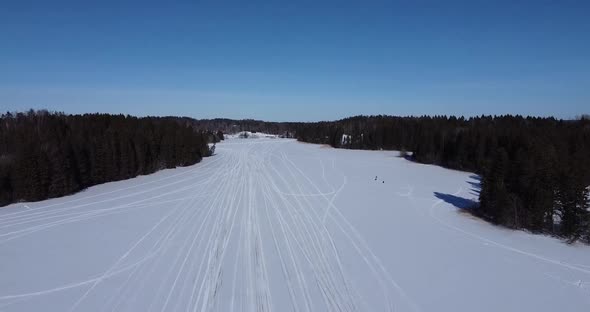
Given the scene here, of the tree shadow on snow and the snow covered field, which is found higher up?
the snow covered field

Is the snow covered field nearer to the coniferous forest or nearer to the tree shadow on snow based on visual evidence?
the tree shadow on snow

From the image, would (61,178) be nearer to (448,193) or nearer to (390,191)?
(390,191)

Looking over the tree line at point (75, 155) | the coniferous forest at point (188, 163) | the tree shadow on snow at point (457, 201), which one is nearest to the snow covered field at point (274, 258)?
the tree shadow on snow at point (457, 201)

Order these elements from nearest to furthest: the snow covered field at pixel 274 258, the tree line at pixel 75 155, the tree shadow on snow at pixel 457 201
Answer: the snow covered field at pixel 274 258 < the tree line at pixel 75 155 < the tree shadow on snow at pixel 457 201

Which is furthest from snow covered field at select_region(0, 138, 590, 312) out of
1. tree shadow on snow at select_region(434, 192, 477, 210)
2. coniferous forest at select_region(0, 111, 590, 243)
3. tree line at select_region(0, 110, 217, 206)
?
tree line at select_region(0, 110, 217, 206)

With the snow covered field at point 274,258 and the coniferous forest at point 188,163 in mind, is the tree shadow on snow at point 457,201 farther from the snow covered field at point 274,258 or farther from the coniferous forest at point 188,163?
the coniferous forest at point 188,163
